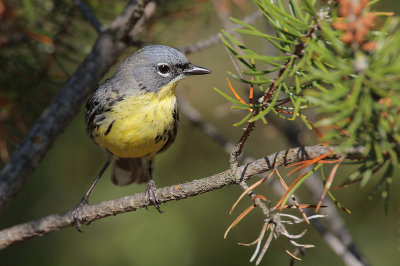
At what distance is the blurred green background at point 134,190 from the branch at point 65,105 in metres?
0.20

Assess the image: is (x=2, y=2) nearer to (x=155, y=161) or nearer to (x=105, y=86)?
(x=105, y=86)

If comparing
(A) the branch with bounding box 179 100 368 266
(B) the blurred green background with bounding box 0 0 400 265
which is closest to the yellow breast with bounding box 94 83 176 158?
(A) the branch with bounding box 179 100 368 266

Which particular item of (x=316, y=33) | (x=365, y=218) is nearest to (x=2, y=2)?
(x=316, y=33)

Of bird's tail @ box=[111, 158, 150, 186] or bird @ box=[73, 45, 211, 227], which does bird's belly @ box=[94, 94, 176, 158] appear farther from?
bird's tail @ box=[111, 158, 150, 186]

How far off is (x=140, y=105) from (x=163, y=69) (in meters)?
0.33

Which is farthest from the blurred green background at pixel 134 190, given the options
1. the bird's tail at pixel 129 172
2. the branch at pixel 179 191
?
the branch at pixel 179 191

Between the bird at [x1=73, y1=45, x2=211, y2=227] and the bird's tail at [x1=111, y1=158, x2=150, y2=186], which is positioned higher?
the bird at [x1=73, y1=45, x2=211, y2=227]

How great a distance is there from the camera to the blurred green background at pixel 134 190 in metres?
2.55

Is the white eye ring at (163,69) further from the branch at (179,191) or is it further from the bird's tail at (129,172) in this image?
the branch at (179,191)

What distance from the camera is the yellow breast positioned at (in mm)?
2762

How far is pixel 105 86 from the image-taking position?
10.1 ft

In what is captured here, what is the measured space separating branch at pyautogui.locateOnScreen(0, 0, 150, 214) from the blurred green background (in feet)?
0.64

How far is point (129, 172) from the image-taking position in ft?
11.6

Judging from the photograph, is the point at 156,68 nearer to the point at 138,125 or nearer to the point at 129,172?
the point at 138,125
